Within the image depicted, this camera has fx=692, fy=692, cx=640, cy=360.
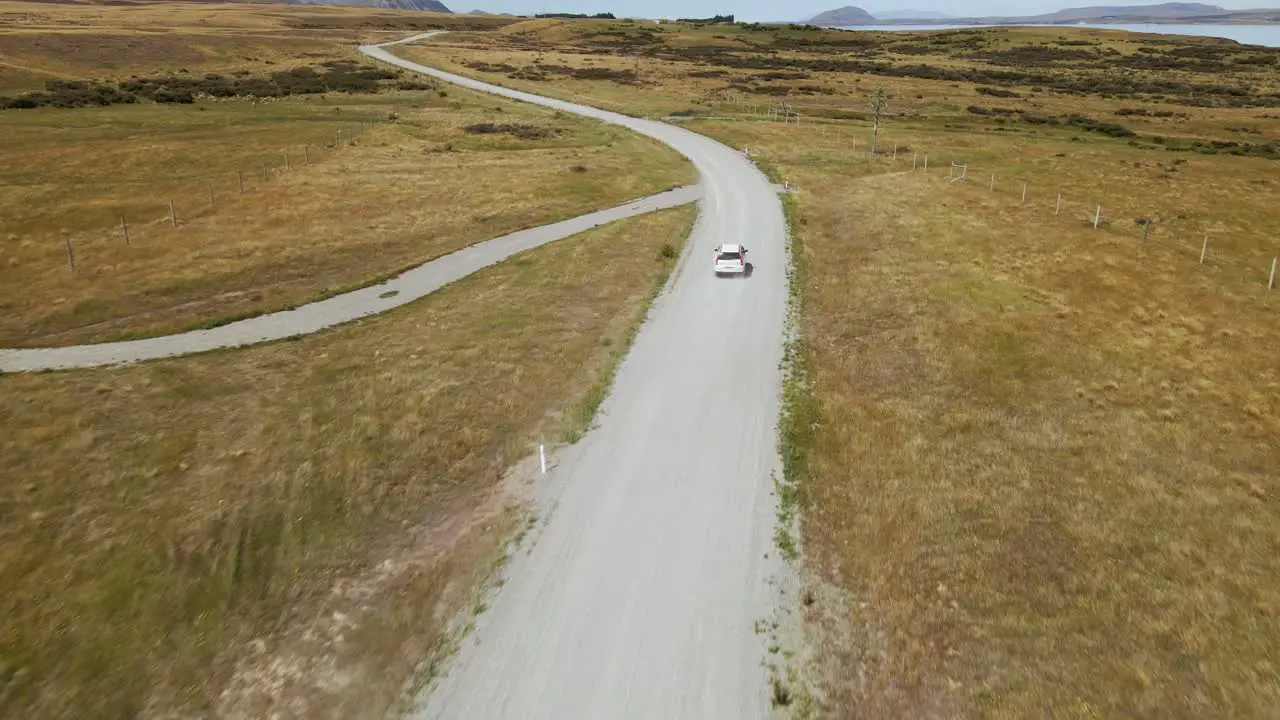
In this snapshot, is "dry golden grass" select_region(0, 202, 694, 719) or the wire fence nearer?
"dry golden grass" select_region(0, 202, 694, 719)

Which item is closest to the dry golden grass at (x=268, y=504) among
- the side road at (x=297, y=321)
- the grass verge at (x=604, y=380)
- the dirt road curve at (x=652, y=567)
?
the grass verge at (x=604, y=380)

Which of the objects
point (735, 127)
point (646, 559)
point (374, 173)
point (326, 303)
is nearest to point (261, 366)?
point (326, 303)

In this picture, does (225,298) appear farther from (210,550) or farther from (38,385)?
(210,550)

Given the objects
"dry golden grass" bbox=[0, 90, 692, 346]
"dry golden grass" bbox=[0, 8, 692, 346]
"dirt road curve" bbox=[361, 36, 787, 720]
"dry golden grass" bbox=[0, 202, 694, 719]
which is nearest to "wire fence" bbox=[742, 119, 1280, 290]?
"dry golden grass" bbox=[0, 90, 692, 346]

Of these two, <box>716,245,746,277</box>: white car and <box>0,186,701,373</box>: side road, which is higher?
<box>716,245,746,277</box>: white car

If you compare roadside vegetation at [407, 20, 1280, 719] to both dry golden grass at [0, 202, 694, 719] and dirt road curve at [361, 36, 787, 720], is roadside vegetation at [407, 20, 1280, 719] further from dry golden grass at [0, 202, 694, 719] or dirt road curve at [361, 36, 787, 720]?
dry golden grass at [0, 202, 694, 719]

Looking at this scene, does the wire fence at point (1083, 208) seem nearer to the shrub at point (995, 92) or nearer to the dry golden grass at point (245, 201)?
the dry golden grass at point (245, 201)
